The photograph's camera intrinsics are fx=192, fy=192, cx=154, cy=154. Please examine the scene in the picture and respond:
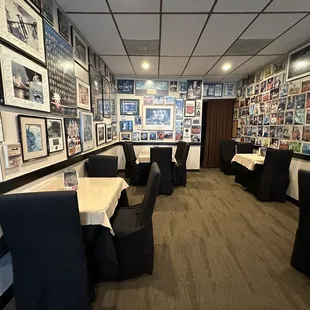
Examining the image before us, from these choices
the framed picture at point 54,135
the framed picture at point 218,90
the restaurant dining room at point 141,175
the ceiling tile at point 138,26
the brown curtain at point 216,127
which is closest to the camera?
the restaurant dining room at point 141,175

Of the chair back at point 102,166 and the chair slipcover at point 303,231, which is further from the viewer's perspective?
the chair back at point 102,166

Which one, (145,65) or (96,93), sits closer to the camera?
(96,93)

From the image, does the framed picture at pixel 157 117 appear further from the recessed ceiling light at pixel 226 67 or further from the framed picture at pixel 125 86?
the recessed ceiling light at pixel 226 67

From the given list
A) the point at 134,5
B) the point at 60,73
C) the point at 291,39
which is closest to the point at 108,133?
the point at 60,73

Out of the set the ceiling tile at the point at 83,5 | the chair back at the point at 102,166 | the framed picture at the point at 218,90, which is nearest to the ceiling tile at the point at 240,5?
the ceiling tile at the point at 83,5

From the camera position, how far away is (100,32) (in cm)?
276

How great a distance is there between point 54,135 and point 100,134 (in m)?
1.68

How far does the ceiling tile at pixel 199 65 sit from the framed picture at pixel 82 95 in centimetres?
217

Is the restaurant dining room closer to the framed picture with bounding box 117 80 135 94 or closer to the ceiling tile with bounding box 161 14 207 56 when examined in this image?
the ceiling tile with bounding box 161 14 207 56

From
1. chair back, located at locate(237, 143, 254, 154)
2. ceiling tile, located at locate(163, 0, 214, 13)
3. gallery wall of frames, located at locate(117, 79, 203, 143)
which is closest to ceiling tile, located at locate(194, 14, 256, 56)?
ceiling tile, located at locate(163, 0, 214, 13)

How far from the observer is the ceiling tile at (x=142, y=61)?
3.80 m

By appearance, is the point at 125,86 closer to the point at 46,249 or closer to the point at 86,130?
the point at 86,130

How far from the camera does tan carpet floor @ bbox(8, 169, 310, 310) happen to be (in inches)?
59.3

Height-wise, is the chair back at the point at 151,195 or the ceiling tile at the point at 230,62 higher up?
the ceiling tile at the point at 230,62
